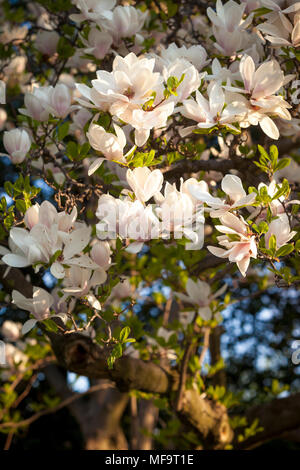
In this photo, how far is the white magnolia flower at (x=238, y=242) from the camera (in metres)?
1.29

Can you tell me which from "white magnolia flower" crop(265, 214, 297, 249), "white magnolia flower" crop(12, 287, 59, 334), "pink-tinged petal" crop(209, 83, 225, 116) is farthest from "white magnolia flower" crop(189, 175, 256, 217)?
"white magnolia flower" crop(12, 287, 59, 334)

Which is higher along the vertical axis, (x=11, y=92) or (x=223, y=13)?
(x=223, y=13)

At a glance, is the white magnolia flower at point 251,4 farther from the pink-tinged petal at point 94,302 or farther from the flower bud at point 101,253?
the pink-tinged petal at point 94,302

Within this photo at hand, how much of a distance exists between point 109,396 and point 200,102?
3276 millimetres

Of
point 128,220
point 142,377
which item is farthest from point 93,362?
point 128,220

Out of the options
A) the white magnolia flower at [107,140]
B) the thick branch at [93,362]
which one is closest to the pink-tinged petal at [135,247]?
the white magnolia flower at [107,140]

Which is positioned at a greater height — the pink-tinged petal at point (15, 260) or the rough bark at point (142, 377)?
the pink-tinged petal at point (15, 260)

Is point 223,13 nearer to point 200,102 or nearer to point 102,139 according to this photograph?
point 200,102

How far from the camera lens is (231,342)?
18.1 feet

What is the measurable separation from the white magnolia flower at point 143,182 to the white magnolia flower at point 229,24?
2.06 feet

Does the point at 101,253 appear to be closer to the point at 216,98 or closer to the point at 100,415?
the point at 216,98

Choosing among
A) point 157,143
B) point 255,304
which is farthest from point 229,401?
point 255,304

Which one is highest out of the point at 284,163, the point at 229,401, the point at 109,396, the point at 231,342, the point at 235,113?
the point at 235,113

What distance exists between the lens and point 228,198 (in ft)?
4.43
